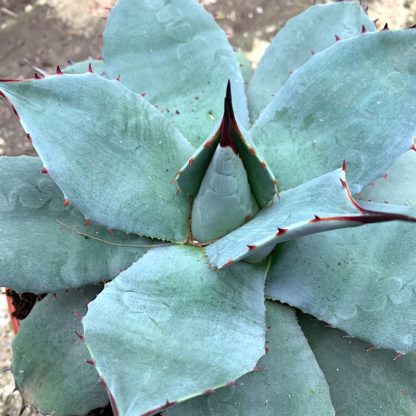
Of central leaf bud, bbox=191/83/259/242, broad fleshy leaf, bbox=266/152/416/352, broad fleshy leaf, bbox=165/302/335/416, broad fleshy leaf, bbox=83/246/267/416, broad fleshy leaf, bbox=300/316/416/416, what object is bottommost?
broad fleshy leaf, bbox=300/316/416/416

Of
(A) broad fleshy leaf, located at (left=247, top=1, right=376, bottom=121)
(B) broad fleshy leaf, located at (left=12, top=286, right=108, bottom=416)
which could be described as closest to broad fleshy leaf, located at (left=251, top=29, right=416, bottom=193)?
(A) broad fleshy leaf, located at (left=247, top=1, right=376, bottom=121)

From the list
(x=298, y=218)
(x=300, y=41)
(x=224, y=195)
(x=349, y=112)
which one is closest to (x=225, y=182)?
(x=224, y=195)

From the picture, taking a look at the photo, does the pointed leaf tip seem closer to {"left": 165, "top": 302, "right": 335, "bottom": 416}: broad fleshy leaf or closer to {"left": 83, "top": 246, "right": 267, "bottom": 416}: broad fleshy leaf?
{"left": 83, "top": 246, "right": 267, "bottom": 416}: broad fleshy leaf

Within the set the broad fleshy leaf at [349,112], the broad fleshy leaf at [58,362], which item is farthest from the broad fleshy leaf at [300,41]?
the broad fleshy leaf at [58,362]

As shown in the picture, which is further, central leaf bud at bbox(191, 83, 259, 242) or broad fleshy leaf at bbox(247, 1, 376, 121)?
broad fleshy leaf at bbox(247, 1, 376, 121)

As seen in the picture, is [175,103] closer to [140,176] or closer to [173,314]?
[140,176]

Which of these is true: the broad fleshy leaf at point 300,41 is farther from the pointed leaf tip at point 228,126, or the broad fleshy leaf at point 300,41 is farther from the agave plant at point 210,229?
the pointed leaf tip at point 228,126

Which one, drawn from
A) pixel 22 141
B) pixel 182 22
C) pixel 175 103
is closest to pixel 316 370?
pixel 175 103
